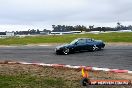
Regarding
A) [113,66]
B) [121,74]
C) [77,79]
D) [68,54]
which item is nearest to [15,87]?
[77,79]

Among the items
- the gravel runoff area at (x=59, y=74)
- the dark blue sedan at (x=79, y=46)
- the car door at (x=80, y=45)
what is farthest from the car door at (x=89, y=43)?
the gravel runoff area at (x=59, y=74)

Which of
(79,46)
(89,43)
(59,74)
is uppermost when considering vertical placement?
(89,43)

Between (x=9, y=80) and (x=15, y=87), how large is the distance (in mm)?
1404

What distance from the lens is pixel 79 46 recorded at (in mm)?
26641

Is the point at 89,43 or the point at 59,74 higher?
the point at 89,43

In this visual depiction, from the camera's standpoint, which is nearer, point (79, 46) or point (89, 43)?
point (79, 46)

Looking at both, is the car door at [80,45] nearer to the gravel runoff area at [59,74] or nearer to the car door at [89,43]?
the car door at [89,43]

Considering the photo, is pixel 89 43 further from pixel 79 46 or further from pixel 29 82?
pixel 29 82

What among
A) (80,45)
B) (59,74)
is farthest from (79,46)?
(59,74)

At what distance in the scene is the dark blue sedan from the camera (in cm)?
2578

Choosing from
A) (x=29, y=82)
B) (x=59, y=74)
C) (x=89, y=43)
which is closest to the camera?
(x=29, y=82)

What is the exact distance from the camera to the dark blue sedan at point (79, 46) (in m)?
25.8

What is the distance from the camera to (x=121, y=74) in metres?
15.2

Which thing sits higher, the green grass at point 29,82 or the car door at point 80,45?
the car door at point 80,45
